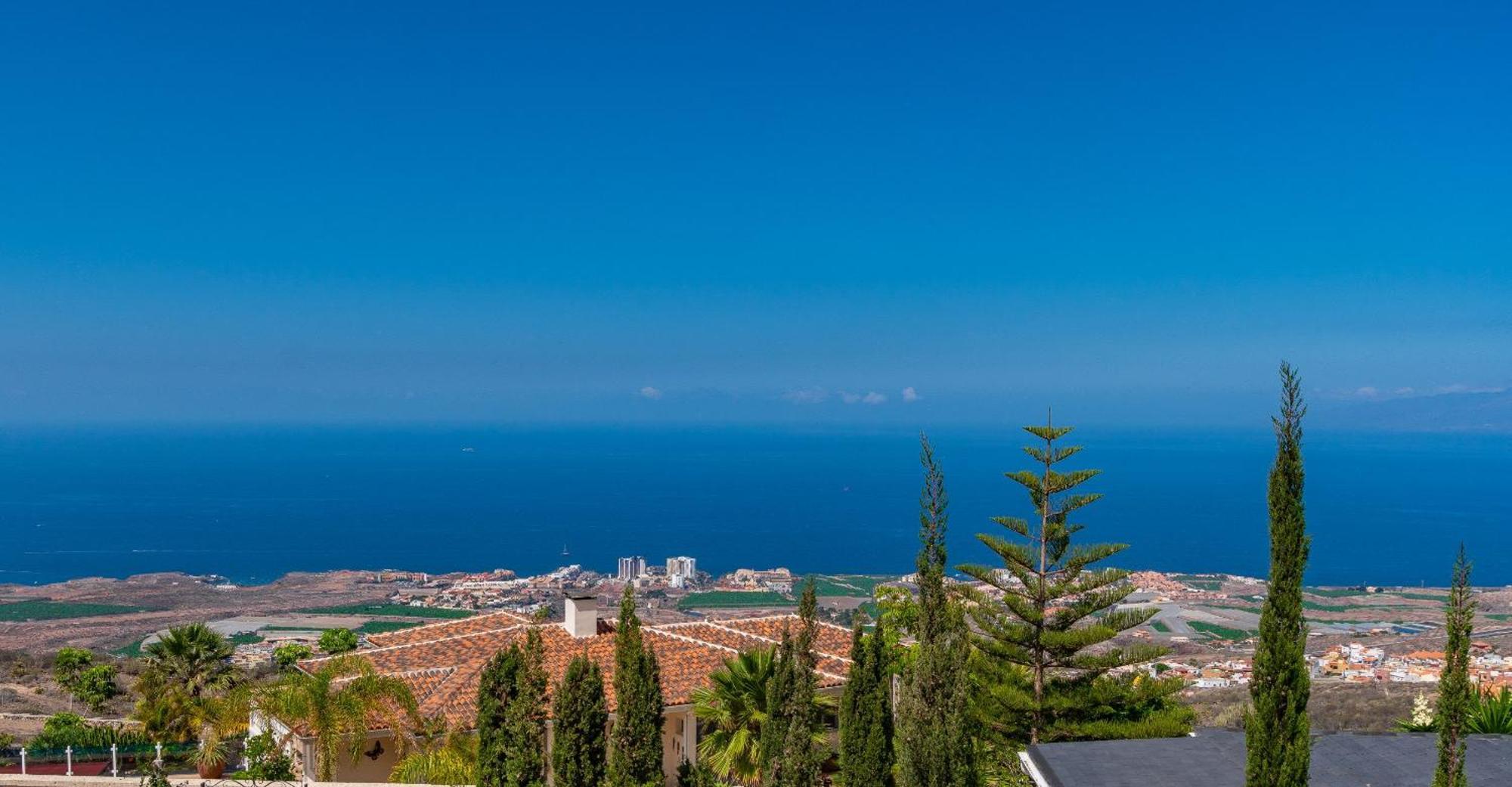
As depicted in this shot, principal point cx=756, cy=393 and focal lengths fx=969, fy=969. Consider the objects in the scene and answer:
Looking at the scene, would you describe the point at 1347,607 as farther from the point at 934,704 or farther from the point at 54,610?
the point at 54,610

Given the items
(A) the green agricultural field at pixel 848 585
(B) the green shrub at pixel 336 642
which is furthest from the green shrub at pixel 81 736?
(A) the green agricultural field at pixel 848 585

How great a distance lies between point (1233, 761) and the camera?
7.32m

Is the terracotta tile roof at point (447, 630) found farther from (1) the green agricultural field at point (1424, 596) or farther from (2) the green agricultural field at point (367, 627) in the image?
(1) the green agricultural field at point (1424, 596)

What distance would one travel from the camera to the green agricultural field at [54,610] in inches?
1326

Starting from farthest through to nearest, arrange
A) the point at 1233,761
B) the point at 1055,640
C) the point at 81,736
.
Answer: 1. the point at 1055,640
2. the point at 81,736
3. the point at 1233,761

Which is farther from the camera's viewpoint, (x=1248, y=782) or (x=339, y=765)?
(x=339, y=765)

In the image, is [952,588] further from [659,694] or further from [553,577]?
[553,577]

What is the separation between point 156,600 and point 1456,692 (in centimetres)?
4217

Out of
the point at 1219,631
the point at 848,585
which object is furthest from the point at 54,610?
the point at 1219,631

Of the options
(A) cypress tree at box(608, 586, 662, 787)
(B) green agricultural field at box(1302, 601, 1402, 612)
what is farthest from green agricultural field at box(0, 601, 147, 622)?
(B) green agricultural field at box(1302, 601, 1402, 612)

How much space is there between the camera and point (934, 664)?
23.3ft

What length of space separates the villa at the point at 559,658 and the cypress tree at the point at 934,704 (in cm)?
193

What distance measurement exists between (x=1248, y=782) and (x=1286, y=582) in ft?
4.35

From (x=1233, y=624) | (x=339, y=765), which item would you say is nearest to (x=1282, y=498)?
(x=339, y=765)
